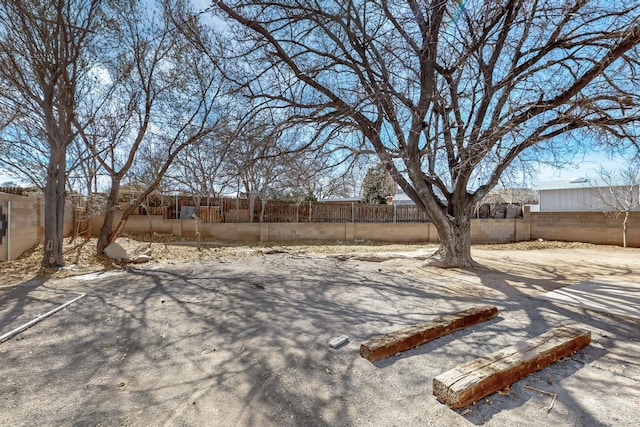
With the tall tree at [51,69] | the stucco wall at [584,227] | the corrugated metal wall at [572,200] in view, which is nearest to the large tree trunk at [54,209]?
the tall tree at [51,69]

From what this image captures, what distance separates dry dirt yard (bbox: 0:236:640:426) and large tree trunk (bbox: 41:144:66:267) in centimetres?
111

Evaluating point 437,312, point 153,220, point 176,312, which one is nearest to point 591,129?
point 437,312

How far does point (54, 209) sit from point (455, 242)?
8811 mm

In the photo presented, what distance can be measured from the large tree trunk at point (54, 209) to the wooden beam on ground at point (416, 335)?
718 cm

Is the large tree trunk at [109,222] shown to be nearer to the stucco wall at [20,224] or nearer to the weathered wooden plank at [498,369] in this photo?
the stucco wall at [20,224]

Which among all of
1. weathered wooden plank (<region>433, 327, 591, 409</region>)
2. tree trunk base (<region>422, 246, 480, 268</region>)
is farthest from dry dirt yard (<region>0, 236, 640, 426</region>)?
tree trunk base (<region>422, 246, 480, 268</region>)

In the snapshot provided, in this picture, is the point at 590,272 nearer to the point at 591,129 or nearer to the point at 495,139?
the point at 591,129

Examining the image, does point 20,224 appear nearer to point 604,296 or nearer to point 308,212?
point 308,212

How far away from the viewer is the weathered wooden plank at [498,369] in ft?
6.06

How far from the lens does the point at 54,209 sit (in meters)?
6.61

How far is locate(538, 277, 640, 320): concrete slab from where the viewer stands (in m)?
3.79

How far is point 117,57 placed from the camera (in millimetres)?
7348

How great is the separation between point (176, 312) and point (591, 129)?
7.75 m

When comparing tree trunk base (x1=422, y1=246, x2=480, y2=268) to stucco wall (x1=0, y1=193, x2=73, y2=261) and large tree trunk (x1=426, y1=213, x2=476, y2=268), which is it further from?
stucco wall (x1=0, y1=193, x2=73, y2=261)
